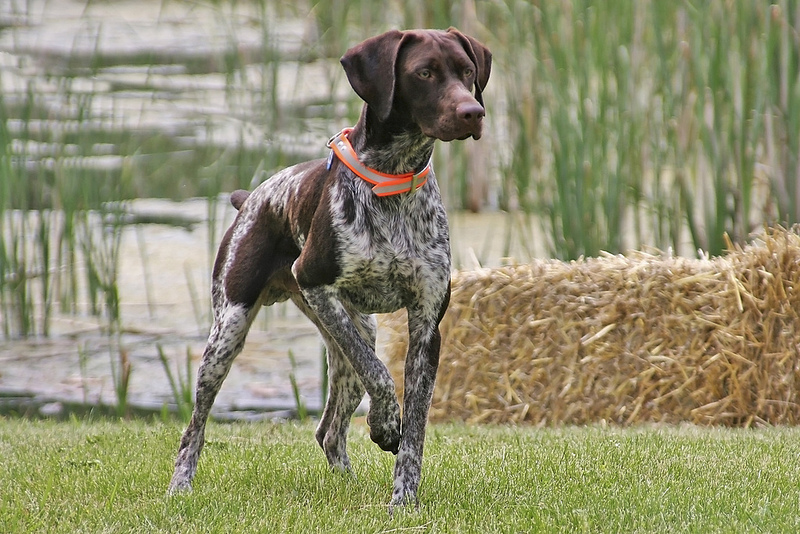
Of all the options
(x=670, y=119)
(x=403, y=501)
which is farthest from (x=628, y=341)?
(x=403, y=501)

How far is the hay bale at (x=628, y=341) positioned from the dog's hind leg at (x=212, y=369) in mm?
1961

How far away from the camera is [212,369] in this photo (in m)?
3.82

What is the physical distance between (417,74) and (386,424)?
108cm

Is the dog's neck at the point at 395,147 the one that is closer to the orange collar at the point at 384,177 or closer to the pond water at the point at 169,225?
the orange collar at the point at 384,177

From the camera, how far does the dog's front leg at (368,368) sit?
3330 millimetres

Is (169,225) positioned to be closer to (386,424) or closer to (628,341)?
(628,341)

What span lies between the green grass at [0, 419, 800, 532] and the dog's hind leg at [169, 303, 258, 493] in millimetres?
98

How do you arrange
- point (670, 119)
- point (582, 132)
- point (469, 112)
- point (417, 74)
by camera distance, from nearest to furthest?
point (469, 112)
point (417, 74)
point (582, 132)
point (670, 119)

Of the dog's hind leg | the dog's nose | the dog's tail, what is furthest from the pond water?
the dog's nose

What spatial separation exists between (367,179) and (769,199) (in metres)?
3.24

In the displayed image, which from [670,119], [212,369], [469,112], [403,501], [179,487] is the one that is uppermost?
[469,112]

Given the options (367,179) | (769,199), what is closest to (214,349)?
(367,179)

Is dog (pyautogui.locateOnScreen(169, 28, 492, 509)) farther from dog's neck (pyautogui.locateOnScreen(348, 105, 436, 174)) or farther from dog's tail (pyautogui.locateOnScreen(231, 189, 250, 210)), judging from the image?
dog's tail (pyautogui.locateOnScreen(231, 189, 250, 210))

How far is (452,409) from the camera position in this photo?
18.5 ft
